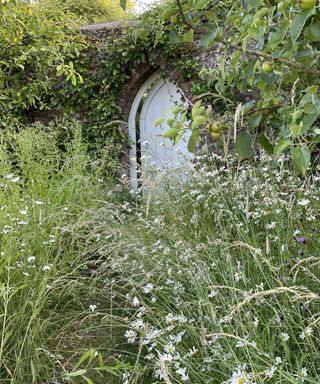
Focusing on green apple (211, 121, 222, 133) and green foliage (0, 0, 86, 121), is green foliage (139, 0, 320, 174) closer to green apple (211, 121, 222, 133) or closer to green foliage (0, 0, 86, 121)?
green apple (211, 121, 222, 133)

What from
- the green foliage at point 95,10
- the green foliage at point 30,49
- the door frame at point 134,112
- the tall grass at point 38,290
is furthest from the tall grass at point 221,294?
the green foliage at point 95,10

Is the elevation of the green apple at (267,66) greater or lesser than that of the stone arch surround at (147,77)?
lesser

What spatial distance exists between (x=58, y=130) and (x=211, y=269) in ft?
14.7

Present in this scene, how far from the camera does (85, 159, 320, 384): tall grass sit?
4.83ft

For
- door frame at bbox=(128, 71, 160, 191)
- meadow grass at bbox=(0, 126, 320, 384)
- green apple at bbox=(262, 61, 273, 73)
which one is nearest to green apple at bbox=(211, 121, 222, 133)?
green apple at bbox=(262, 61, 273, 73)

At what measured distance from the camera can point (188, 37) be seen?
5.27ft

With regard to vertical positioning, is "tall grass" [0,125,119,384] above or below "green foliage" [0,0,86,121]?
below

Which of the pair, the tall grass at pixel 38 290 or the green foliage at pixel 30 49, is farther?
the green foliage at pixel 30 49

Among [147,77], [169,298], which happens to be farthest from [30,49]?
[169,298]

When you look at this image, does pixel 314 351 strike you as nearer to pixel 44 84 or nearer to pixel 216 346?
pixel 216 346

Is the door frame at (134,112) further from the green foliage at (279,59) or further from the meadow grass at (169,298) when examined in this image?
the green foliage at (279,59)

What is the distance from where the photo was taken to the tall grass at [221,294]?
1473 mm

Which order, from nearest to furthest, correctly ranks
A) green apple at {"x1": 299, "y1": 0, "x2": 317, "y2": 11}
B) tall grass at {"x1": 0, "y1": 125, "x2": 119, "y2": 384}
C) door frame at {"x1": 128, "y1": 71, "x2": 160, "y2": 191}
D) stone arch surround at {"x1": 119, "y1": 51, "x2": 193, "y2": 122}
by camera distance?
green apple at {"x1": 299, "y1": 0, "x2": 317, "y2": 11} < tall grass at {"x1": 0, "y1": 125, "x2": 119, "y2": 384} < stone arch surround at {"x1": 119, "y1": 51, "x2": 193, "y2": 122} < door frame at {"x1": 128, "y1": 71, "x2": 160, "y2": 191}

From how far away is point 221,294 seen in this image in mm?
1779
